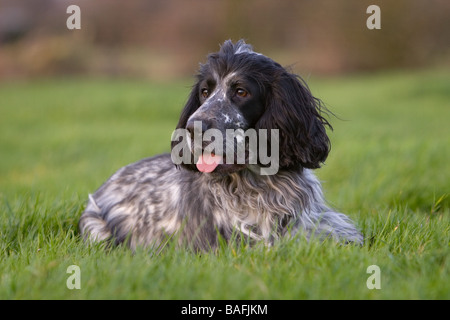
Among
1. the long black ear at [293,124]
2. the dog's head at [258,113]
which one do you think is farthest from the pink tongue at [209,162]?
the long black ear at [293,124]

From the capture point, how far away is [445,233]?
428 cm

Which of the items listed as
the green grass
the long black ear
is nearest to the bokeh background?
the green grass

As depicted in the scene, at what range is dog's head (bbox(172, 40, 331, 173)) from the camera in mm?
4266

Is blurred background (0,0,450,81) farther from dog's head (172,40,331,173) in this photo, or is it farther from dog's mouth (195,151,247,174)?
dog's mouth (195,151,247,174)

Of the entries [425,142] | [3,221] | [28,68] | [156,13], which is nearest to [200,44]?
[156,13]

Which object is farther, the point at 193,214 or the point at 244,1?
the point at 244,1

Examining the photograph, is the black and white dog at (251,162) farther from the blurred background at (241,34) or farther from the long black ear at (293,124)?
the blurred background at (241,34)

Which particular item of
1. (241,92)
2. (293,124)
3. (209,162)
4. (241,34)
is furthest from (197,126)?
(241,34)

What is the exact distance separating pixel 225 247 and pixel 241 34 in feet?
87.5

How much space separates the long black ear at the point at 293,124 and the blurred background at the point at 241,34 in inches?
972

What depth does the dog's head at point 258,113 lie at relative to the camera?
427 cm

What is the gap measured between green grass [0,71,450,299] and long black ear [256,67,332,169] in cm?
76

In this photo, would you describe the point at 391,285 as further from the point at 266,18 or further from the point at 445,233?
the point at 266,18
